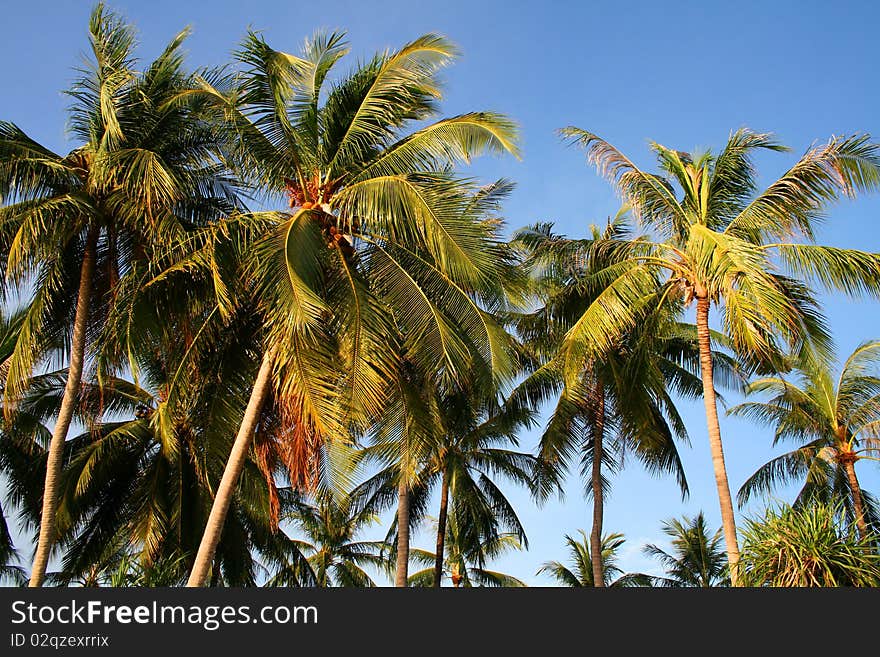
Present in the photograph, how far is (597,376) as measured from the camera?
794 inches

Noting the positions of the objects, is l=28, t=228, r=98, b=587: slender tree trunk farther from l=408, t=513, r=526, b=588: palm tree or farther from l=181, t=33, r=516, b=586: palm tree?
l=408, t=513, r=526, b=588: palm tree

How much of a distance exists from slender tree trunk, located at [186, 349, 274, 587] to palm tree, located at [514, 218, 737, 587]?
277 inches

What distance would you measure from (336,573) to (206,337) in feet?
71.6

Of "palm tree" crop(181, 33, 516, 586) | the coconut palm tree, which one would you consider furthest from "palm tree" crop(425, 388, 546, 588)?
"palm tree" crop(181, 33, 516, 586)

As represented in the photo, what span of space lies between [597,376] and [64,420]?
11892 millimetres

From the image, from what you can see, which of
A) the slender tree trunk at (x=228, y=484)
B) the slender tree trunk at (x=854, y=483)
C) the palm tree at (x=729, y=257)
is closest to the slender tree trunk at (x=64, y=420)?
the slender tree trunk at (x=228, y=484)

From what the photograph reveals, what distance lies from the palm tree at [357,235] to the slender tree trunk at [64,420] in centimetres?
261

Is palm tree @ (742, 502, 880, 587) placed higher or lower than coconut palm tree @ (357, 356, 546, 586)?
lower

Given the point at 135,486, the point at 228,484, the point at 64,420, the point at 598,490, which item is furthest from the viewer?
the point at 598,490

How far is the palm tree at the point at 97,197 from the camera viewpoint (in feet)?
40.9

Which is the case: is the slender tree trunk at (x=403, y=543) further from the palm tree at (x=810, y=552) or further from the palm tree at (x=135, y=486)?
the palm tree at (x=810, y=552)

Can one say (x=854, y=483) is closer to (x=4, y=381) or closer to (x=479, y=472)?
(x=479, y=472)

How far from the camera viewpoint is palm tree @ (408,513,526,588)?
979 inches

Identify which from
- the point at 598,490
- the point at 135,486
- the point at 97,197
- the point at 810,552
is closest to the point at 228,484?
the point at 97,197
